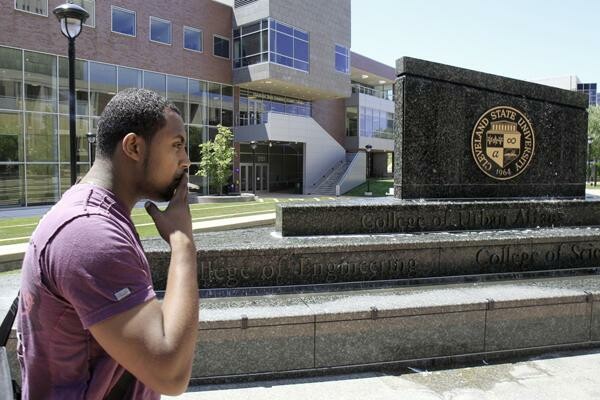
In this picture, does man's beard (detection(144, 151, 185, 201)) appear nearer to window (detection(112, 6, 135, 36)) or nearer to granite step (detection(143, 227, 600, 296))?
granite step (detection(143, 227, 600, 296))

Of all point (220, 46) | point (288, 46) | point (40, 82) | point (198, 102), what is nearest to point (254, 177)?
point (198, 102)

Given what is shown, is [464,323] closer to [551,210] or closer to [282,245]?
[282,245]

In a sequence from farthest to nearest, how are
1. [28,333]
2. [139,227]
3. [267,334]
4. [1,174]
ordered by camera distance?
[1,174] → [139,227] → [267,334] → [28,333]

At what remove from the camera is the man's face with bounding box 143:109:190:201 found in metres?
1.55

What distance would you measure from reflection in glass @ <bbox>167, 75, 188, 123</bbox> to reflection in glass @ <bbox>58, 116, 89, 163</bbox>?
20.0 feet

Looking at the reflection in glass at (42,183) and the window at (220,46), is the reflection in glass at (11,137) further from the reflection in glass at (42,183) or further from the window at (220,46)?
the window at (220,46)

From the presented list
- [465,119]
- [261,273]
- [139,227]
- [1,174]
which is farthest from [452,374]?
[1,174]

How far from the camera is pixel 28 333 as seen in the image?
1.39 m

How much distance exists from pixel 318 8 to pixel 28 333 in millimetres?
39027

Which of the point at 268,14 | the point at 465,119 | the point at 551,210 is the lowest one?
the point at 551,210

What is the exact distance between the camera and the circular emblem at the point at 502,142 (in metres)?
7.82

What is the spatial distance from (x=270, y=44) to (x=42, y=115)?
50.3ft

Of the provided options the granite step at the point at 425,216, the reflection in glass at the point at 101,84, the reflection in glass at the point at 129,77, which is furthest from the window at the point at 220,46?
the granite step at the point at 425,216

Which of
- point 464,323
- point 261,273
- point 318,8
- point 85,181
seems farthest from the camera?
point 318,8
